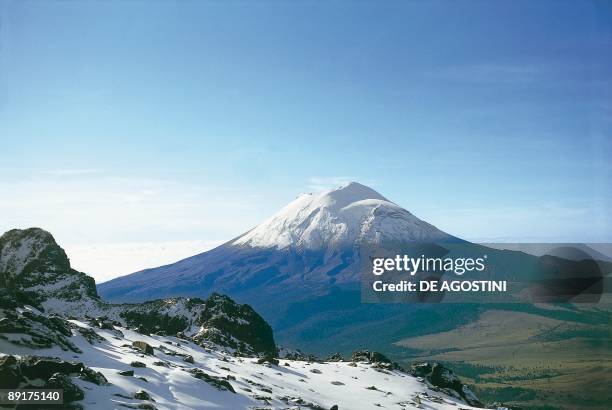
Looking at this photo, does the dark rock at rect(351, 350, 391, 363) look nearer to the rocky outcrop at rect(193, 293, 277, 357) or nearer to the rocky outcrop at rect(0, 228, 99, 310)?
the rocky outcrop at rect(193, 293, 277, 357)

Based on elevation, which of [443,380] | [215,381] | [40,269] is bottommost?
[443,380]

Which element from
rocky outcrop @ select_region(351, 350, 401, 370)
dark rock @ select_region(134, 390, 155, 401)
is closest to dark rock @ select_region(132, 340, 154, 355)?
dark rock @ select_region(134, 390, 155, 401)

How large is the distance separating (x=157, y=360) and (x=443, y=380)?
37.6 m

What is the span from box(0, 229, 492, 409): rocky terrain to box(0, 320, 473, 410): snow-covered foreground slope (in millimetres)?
101

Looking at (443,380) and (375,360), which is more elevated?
(375,360)

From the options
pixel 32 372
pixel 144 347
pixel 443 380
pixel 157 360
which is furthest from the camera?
pixel 443 380

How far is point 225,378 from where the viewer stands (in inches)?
1491

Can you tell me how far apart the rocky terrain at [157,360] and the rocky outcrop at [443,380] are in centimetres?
15

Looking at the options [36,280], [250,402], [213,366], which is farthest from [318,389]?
[36,280]

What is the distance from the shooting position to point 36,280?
7675cm

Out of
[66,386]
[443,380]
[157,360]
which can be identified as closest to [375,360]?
[443,380]

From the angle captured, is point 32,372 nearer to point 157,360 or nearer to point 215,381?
point 215,381

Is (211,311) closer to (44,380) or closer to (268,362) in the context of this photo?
(268,362)

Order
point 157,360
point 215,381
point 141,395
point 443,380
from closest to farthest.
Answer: point 141,395, point 215,381, point 157,360, point 443,380
